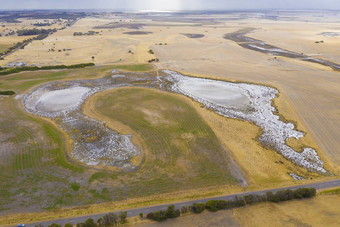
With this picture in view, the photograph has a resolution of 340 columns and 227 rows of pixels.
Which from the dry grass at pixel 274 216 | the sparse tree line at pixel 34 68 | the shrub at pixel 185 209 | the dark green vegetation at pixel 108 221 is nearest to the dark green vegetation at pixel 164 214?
the dry grass at pixel 274 216

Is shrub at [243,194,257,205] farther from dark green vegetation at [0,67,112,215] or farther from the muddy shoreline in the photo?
the muddy shoreline

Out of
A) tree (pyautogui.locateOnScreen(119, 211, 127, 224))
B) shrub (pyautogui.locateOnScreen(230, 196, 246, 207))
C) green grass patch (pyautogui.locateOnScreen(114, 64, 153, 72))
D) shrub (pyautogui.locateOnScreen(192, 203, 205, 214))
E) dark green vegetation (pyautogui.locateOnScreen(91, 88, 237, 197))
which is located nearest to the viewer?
tree (pyautogui.locateOnScreen(119, 211, 127, 224))

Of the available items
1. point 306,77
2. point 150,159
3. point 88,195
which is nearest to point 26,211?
point 88,195

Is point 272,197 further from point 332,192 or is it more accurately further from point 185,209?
point 185,209

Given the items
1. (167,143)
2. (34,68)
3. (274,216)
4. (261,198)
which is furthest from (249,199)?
(34,68)

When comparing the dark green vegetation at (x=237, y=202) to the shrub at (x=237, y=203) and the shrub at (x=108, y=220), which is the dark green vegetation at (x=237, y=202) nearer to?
the shrub at (x=237, y=203)

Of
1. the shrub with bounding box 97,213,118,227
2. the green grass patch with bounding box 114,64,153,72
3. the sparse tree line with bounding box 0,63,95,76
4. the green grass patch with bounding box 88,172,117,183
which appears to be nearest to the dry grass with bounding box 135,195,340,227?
the shrub with bounding box 97,213,118,227
